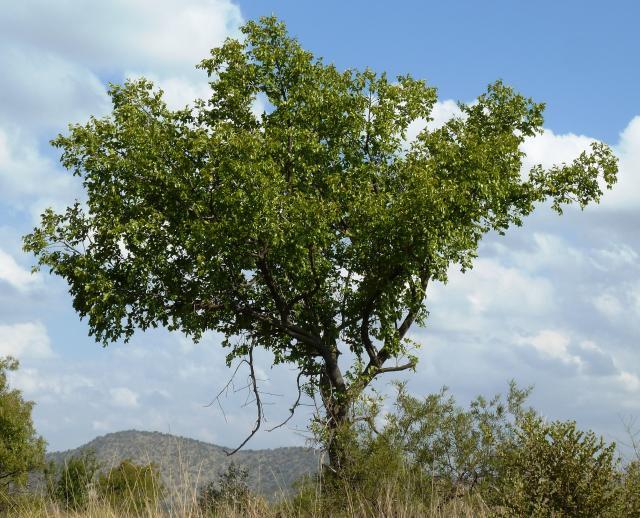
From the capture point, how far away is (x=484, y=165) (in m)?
24.5

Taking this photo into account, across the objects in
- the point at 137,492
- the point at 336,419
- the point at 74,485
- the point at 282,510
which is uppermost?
the point at 336,419

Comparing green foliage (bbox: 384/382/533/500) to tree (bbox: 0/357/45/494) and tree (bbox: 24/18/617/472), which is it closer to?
tree (bbox: 24/18/617/472)

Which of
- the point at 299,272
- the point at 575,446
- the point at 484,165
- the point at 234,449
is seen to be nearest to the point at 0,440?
the point at 234,449

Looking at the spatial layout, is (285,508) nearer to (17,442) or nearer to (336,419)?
(336,419)

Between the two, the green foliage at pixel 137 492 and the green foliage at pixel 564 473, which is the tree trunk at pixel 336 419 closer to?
the green foliage at pixel 137 492

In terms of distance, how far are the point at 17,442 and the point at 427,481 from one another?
34.1 metres

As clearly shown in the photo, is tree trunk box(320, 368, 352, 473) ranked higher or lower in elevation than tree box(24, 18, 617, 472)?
lower

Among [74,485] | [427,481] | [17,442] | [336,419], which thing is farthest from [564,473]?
[17,442]

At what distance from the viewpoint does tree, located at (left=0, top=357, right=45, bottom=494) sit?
4788cm

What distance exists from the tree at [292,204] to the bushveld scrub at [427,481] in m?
2.31

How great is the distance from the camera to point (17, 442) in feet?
159

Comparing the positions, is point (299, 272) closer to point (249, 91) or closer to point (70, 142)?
point (249, 91)

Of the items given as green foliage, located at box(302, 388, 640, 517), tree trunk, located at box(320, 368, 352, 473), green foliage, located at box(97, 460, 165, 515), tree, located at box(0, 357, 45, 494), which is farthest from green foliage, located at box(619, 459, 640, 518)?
tree, located at box(0, 357, 45, 494)

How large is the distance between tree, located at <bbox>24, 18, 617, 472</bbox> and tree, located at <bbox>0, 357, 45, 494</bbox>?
25881 mm
